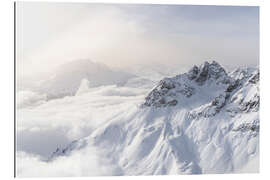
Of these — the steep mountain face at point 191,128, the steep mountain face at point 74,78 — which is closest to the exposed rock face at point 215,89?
the steep mountain face at point 191,128

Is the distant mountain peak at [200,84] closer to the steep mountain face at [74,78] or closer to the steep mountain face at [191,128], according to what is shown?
the steep mountain face at [191,128]

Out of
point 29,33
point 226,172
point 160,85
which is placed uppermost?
point 29,33

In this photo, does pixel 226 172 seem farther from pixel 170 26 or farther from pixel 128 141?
pixel 170 26

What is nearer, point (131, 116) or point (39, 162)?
point (39, 162)

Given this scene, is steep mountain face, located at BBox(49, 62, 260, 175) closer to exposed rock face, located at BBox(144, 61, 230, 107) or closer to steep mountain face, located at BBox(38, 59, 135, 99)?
exposed rock face, located at BBox(144, 61, 230, 107)

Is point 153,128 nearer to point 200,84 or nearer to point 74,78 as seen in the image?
point 200,84
